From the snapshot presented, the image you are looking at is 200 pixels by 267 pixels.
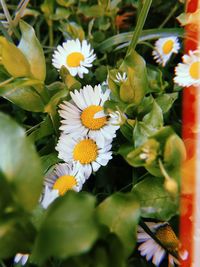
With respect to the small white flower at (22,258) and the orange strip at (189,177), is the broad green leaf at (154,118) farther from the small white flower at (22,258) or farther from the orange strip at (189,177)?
the small white flower at (22,258)

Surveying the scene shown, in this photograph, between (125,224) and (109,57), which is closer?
(125,224)

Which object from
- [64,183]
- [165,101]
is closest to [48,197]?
[64,183]

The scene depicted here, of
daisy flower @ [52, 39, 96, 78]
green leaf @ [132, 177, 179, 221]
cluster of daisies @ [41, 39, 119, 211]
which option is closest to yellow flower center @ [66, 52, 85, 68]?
daisy flower @ [52, 39, 96, 78]

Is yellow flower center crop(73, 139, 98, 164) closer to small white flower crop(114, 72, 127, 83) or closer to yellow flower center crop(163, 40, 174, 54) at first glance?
small white flower crop(114, 72, 127, 83)

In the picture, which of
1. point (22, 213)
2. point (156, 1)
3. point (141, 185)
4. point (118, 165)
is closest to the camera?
point (22, 213)

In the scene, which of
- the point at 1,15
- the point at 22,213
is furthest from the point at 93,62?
the point at 22,213

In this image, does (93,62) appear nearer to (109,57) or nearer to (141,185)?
(109,57)

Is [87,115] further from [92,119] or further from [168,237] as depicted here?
[168,237]
